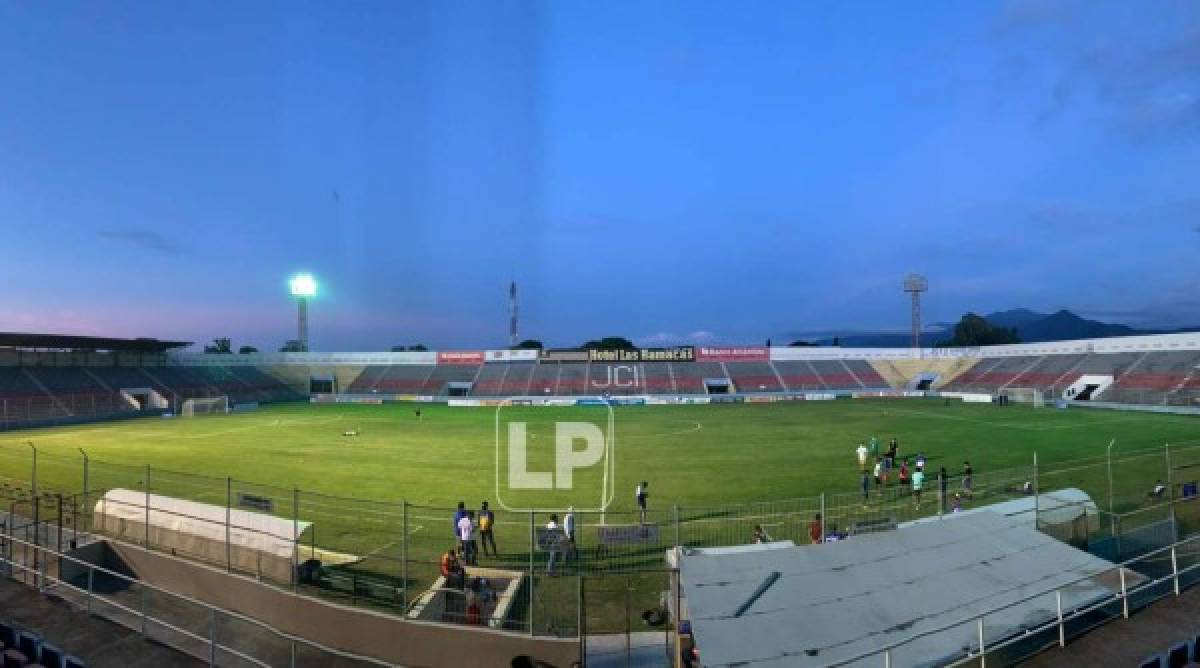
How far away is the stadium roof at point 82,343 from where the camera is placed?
56.0 meters

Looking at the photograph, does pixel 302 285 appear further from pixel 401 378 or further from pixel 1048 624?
pixel 1048 624

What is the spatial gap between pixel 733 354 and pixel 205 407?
62.6 meters

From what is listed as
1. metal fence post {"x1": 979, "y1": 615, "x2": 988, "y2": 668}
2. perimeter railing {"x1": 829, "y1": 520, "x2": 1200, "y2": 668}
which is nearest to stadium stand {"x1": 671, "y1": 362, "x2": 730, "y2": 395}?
perimeter railing {"x1": 829, "y1": 520, "x2": 1200, "y2": 668}

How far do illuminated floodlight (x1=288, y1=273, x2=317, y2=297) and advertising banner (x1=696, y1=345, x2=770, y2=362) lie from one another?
6314 centimetres

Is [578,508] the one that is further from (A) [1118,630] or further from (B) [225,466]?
(B) [225,466]

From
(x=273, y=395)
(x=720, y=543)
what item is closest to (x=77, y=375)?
(x=273, y=395)

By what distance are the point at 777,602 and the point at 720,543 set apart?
9.18m

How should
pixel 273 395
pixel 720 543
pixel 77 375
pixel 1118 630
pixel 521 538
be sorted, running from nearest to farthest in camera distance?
pixel 1118 630
pixel 720 543
pixel 521 538
pixel 77 375
pixel 273 395

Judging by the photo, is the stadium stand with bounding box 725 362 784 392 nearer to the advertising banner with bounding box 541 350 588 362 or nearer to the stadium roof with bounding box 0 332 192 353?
the advertising banner with bounding box 541 350 588 362

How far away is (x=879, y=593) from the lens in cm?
822

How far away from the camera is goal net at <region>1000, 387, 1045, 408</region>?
186ft

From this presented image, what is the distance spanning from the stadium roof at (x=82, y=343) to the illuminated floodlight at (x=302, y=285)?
28.2m

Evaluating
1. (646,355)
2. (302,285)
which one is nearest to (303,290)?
(302,285)

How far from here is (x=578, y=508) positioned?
2200 cm
